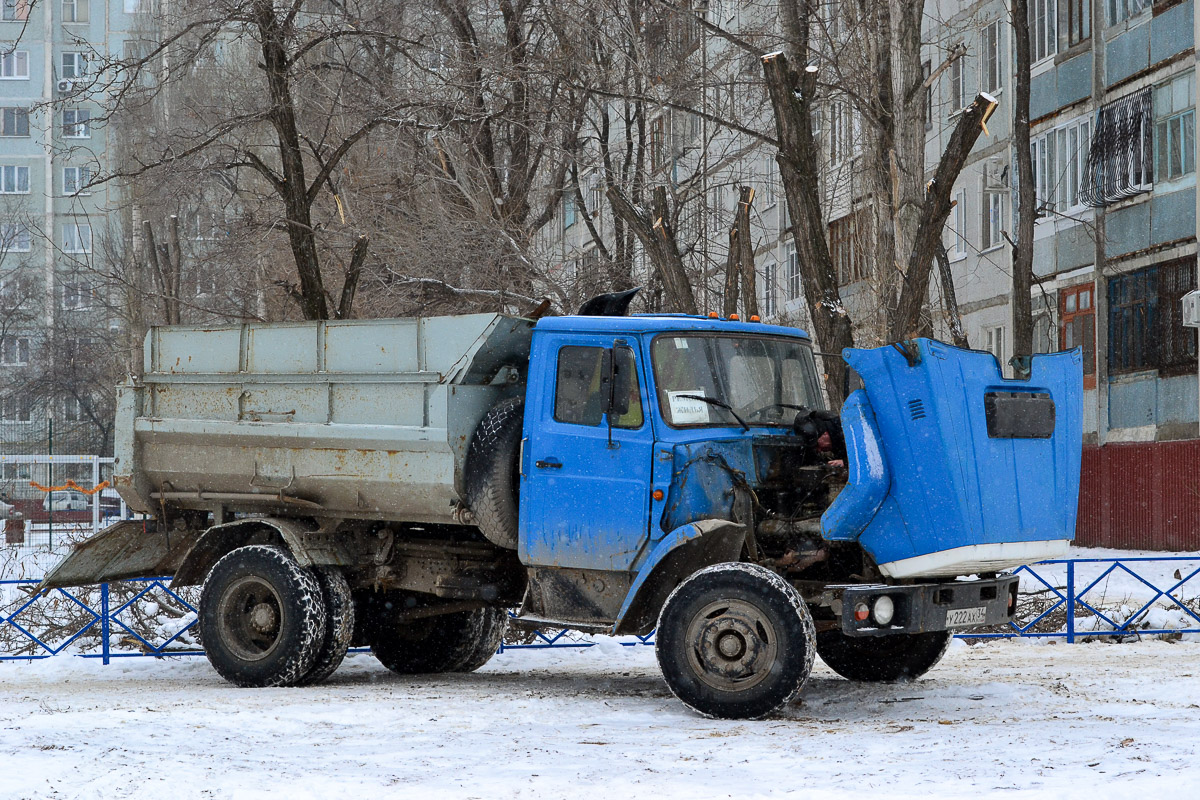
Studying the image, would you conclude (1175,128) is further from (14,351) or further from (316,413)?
(14,351)

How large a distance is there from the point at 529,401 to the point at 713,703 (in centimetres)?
236

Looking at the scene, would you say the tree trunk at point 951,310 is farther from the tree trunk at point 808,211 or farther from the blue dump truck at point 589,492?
the blue dump truck at point 589,492

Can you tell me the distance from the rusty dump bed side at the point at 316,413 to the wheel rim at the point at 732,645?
2.17 m

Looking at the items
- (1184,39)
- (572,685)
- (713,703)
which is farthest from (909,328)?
(1184,39)

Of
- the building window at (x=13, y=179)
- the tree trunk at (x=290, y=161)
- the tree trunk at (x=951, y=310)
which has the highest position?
the building window at (x=13, y=179)

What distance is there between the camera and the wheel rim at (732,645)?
843 centimetres

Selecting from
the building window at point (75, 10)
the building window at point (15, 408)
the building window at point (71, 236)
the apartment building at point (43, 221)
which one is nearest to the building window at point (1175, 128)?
the apartment building at point (43, 221)

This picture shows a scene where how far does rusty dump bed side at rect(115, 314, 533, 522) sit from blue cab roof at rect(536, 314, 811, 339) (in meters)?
0.53

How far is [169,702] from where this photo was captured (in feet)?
30.6

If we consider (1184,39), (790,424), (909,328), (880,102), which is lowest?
(790,424)

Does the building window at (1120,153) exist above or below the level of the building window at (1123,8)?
below

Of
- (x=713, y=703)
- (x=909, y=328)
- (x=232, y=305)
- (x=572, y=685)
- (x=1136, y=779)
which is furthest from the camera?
(x=232, y=305)

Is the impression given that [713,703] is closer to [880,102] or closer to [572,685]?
[572,685]

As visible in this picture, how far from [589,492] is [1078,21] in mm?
19213
